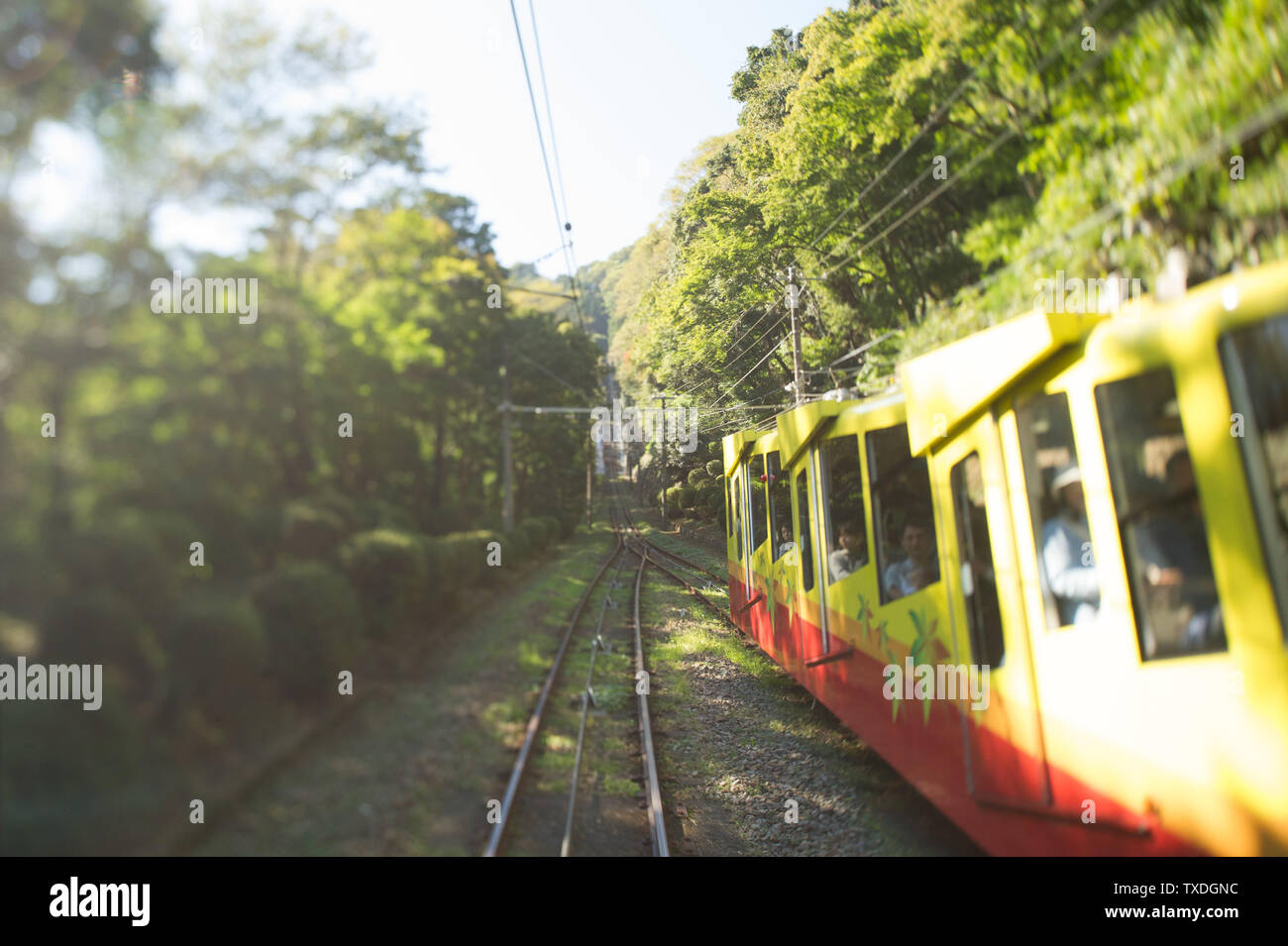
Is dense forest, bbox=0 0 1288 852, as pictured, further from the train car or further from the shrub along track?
the train car

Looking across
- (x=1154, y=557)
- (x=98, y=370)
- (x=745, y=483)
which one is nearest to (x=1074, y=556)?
(x=1154, y=557)

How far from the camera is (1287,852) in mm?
2684

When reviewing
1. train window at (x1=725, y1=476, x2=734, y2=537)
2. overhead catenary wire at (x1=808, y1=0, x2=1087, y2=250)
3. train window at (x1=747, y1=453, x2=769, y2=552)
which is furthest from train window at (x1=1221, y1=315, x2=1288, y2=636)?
train window at (x1=725, y1=476, x2=734, y2=537)

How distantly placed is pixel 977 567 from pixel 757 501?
6.10m

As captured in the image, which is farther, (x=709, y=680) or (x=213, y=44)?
(x=709, y=680)

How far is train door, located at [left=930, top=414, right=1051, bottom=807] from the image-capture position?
13.2 ft

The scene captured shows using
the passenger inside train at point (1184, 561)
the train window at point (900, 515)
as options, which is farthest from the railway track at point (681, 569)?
the passenger inside train at point (1184, 561)

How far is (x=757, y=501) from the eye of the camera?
10.6 m

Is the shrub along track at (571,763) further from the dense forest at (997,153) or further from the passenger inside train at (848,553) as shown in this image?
the dense forest at (997,153)

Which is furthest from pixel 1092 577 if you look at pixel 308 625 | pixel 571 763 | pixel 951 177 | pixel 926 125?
pixel 926 125

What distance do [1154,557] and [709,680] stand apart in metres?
7.37
